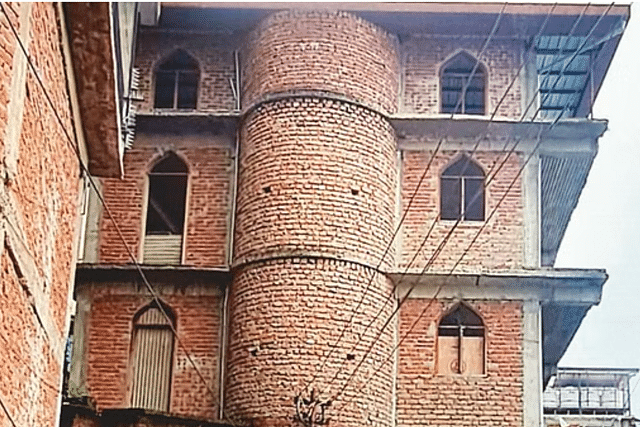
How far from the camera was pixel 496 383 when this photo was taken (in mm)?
21219

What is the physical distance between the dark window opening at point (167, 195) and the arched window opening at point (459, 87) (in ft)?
15.1

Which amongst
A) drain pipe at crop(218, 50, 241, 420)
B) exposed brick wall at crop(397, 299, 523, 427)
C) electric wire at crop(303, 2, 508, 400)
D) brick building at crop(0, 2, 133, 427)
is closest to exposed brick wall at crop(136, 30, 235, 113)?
drain pipe at crop(218, 50, 241, 420)

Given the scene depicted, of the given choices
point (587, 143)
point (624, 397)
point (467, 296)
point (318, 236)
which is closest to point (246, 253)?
point (318, 236)

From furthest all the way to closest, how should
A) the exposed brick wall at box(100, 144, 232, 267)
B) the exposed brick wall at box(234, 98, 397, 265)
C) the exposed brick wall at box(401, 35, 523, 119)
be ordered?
the exposed brick wall at box(401, 35, 523, 119), the exposed brick wall at box(100, 144, 232, 267), the exposed brick wall at box(234, 98, 397, 265)

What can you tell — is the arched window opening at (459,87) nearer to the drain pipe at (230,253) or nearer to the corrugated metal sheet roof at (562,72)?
the corrugated metal sheet roof at (562,72)

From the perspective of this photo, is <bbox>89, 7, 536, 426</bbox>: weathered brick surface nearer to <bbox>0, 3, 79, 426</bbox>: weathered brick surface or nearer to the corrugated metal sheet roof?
the corrugated metal sheet roof

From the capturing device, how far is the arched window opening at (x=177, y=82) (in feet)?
76.0

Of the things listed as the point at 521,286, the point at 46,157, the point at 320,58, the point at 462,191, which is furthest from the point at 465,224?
the point at 46,157

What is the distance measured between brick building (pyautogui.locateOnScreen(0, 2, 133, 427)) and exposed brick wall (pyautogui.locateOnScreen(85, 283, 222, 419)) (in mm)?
8325

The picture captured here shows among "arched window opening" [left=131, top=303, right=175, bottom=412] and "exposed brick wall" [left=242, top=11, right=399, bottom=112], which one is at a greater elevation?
"exposed brick wall" [left=242, top=11, right=399, bottom=112]

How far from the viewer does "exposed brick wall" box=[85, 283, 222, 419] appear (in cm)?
2133

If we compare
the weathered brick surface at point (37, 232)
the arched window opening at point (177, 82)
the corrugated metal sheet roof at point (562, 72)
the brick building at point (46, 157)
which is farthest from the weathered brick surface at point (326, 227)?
the weathered brick surface at point (37, 232)

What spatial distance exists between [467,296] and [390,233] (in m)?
1.59

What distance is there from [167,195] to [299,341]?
3.97 meters
